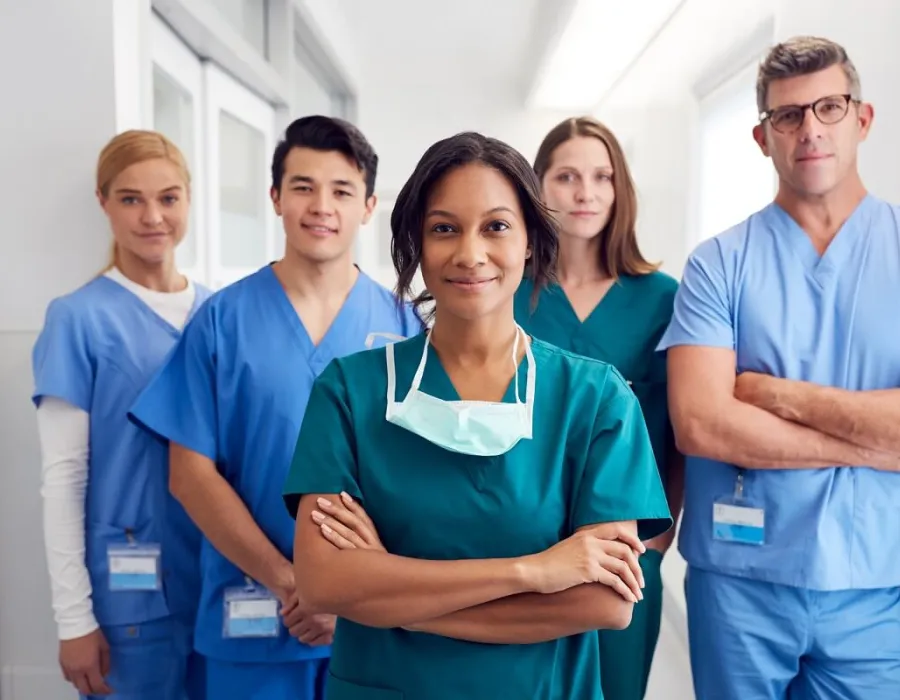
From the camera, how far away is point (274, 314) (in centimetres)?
157

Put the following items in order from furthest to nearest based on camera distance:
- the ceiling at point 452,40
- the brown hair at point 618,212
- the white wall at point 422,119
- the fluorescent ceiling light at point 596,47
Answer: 1. the white wall at point 422,119
2. the ceiling at point 452,40
3. the fluorescent ceiling light at point 596,47
4. the brown hair at point 618,212

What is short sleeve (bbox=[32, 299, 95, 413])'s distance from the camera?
5.42 ft

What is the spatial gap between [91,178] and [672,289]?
1.38 m

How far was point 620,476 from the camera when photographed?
1.09 meters

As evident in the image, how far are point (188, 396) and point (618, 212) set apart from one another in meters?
0.97

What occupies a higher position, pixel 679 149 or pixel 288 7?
pixel 288 7

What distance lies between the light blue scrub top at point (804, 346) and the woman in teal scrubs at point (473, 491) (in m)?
0.46

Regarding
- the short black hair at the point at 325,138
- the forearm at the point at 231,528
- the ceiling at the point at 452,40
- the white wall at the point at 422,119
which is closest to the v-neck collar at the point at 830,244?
the short black hair at the point at 325,138

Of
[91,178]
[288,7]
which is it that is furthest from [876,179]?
[288,7]

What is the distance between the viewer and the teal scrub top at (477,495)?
3.54 ft

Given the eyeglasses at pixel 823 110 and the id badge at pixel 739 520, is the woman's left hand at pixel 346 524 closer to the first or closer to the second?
the id badge at pixel 739 520

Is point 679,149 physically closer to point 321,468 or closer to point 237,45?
point 237,45

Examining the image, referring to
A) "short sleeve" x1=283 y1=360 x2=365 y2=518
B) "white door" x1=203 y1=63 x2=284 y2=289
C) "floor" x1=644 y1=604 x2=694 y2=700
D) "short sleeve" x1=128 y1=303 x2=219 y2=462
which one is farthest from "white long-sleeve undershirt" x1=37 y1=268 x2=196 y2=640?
"floor" x1=644 y1=604 x2=694 y2=700

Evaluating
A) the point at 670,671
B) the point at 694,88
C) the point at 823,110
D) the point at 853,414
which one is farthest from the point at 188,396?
the point at 694,88
